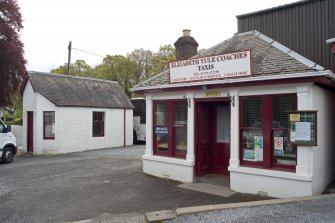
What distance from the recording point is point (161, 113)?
10.9 m

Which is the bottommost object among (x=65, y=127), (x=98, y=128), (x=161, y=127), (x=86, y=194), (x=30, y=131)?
(x=86, y=194)

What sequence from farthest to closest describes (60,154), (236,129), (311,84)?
(60,154)
(236,129)
(311,84)

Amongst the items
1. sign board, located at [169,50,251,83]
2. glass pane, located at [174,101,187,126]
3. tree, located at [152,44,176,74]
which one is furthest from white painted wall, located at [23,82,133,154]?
tree, located at [152,44,176,74]

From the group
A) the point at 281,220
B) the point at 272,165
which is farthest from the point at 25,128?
the point at 281,220

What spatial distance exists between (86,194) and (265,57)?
21.7ft

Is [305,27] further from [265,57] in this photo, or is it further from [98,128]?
[98,128]

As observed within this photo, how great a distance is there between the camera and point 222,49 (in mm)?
10812

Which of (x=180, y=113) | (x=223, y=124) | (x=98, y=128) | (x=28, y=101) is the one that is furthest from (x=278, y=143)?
(x=28, y=101)

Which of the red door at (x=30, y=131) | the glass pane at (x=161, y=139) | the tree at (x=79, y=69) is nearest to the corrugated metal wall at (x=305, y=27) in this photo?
the glass pane at (x=161, y=139)

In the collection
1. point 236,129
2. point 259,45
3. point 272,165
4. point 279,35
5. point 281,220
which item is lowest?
point 281,220

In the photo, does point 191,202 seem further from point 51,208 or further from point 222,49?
point 222,49

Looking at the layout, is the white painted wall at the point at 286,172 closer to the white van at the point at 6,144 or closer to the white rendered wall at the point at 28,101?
the white van at the point at 6,144

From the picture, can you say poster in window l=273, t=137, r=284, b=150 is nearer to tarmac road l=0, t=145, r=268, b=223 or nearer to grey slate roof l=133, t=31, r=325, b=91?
tarmac road l=0, t=145, r=268, b=223

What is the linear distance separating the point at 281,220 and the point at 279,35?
8.44 meters
